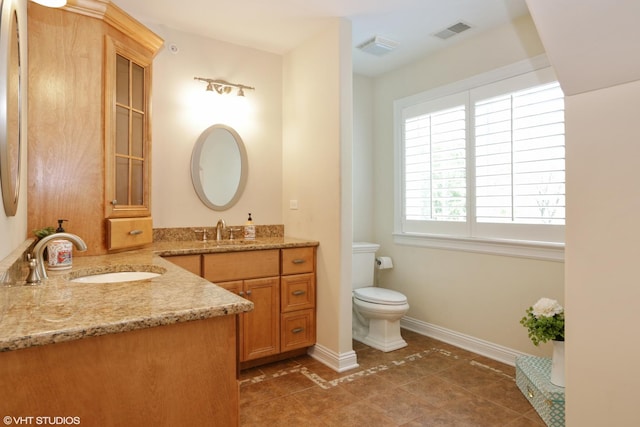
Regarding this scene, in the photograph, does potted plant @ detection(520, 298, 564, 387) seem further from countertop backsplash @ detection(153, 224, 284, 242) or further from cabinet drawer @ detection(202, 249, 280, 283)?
countertop backsplash @ detection(153, 224, 284, 242)

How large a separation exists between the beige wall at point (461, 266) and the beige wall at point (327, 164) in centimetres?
99

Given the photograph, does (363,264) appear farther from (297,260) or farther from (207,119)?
(207,119)

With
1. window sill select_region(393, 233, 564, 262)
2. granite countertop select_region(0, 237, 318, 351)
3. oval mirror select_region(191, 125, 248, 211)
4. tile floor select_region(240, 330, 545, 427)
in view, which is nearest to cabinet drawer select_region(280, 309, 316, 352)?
tile floor select_region(240, 330, 545, 427)

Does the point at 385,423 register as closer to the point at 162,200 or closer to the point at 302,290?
the point at 302,290

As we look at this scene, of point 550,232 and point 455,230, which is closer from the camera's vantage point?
point 550,232

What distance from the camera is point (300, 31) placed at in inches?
116

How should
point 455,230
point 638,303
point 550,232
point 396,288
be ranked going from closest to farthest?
point 638,303, point 550,232, point 455,230, point 396,288

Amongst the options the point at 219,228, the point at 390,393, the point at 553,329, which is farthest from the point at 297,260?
the point at 553,329

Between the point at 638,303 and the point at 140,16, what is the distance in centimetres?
336

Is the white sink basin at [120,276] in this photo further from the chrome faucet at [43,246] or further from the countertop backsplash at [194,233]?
the countertop backsplash at [194,233]

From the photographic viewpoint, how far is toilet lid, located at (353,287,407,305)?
3053 millimetres

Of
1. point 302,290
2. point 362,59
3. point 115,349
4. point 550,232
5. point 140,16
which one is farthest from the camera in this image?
point 362,59

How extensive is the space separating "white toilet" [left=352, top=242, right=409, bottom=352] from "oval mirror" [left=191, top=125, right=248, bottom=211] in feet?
4.10

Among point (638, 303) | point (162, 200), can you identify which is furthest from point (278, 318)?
point (638, 303)
